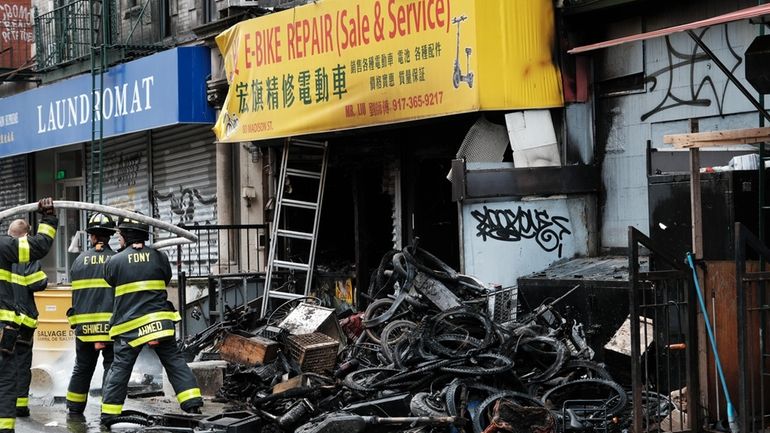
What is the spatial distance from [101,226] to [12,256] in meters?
1.59

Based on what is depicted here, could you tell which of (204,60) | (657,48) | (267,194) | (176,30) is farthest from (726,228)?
(176,30)

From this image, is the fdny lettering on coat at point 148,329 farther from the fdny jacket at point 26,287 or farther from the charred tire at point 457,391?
the charred tire at point 457,391

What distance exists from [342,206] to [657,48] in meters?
5.96

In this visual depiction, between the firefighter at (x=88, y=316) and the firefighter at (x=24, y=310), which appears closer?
the firefighter at (x=24, y=310)

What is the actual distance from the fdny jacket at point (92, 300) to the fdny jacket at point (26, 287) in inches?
29.0

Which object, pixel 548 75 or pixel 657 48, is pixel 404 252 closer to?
pixel 548 75

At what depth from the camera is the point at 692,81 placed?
36.7 feet

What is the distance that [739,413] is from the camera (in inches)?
310

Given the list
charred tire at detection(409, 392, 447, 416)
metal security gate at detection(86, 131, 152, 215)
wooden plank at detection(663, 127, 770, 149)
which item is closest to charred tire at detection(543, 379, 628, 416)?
charred tire at detection(409, 392, 447, 416)

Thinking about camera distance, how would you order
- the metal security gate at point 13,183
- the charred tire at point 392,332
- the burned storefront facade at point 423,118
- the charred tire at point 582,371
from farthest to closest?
1. the metal security gate at point 13,183
2. the burned storefront facade at point 423,118
3. the charred tire at point 392,332
4. the charred tire at point 582,371

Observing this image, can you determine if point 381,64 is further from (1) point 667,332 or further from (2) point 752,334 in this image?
(2) point 752,334

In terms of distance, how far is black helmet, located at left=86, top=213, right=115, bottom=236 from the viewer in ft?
38.1

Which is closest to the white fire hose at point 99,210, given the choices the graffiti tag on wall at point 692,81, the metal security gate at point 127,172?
the graffiti tag on wall at point 692,81

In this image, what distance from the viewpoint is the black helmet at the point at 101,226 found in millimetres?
11617
